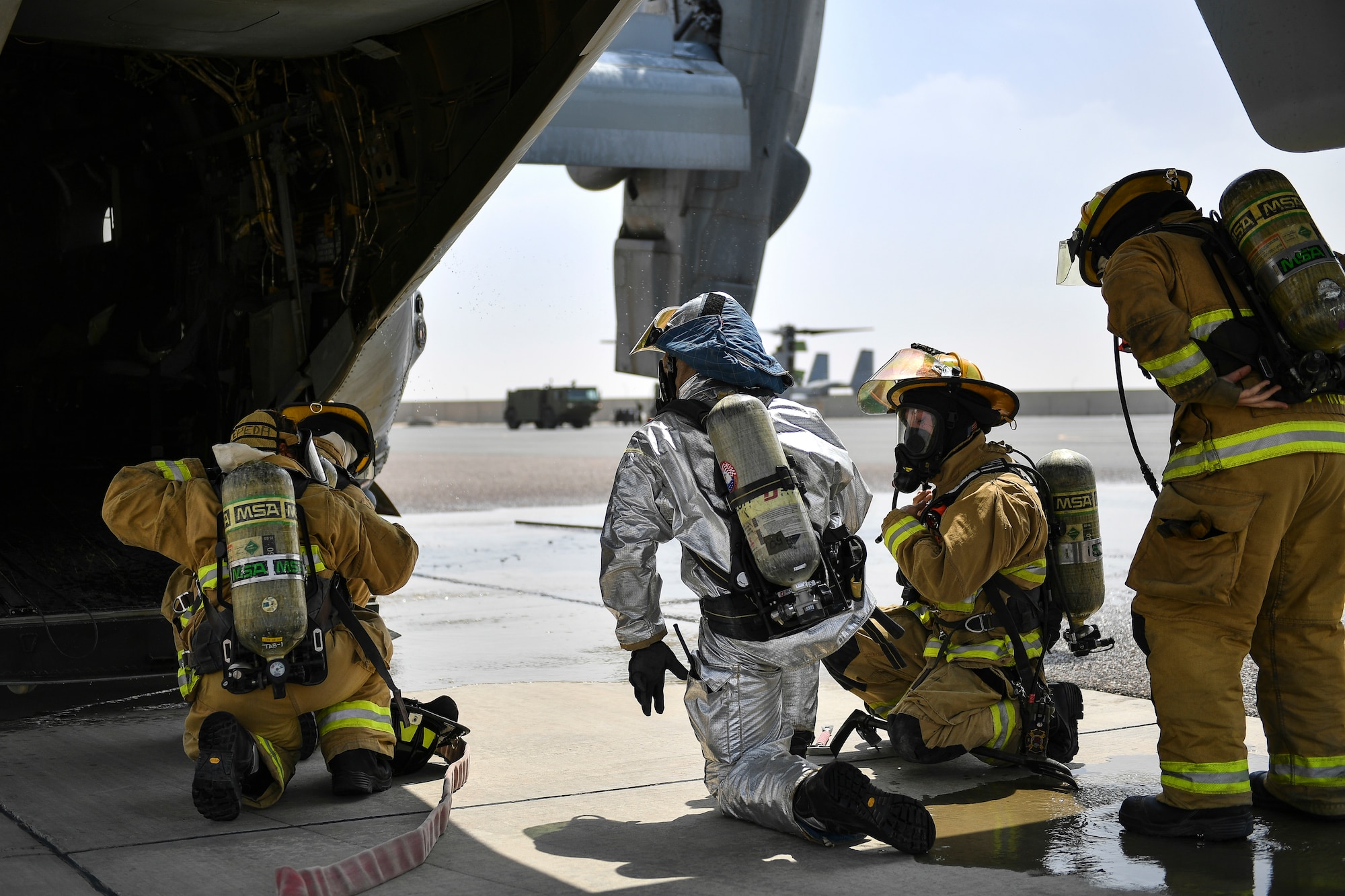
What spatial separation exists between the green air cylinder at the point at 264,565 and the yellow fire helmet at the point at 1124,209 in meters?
2.71

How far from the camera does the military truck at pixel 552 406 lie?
60938 mm

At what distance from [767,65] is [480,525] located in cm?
601

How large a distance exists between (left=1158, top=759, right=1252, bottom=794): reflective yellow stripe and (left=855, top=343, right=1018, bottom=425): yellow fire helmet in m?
1.34

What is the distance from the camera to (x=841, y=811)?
135 inches

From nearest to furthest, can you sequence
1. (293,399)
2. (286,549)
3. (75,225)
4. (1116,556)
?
(286,549) → (293,399) → (75,225) → (1116,556)

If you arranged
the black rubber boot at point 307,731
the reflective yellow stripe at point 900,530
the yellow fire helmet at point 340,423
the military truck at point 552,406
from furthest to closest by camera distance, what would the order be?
the military truck at point 552,406, the yellow fire helmet at point 340,423, the black rubber boot at point 307,731, the reflective yellow stripe at point 900,530

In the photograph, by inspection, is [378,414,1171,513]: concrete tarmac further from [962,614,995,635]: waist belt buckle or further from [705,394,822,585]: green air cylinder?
[705,394,822,585]: green air cylinder

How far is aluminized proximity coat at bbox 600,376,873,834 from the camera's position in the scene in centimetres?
378

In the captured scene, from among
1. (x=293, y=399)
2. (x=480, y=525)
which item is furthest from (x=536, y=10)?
(x=480, y=525)

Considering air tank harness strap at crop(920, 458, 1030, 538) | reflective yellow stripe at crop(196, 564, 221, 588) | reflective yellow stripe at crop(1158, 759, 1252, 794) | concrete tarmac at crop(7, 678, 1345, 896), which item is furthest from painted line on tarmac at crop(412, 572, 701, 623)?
reflective yellow stripe at crop(1158, 759, 1252, 794)

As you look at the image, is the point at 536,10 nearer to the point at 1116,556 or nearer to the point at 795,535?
the point at 795,535

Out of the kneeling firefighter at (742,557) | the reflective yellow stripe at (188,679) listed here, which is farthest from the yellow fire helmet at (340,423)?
the kneeling firefighter at (742,557)

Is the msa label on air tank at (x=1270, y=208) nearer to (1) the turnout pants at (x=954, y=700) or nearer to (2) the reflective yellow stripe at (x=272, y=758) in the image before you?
(1) the turnout pants at (x=954, y=700)

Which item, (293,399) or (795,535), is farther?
(293,399)
